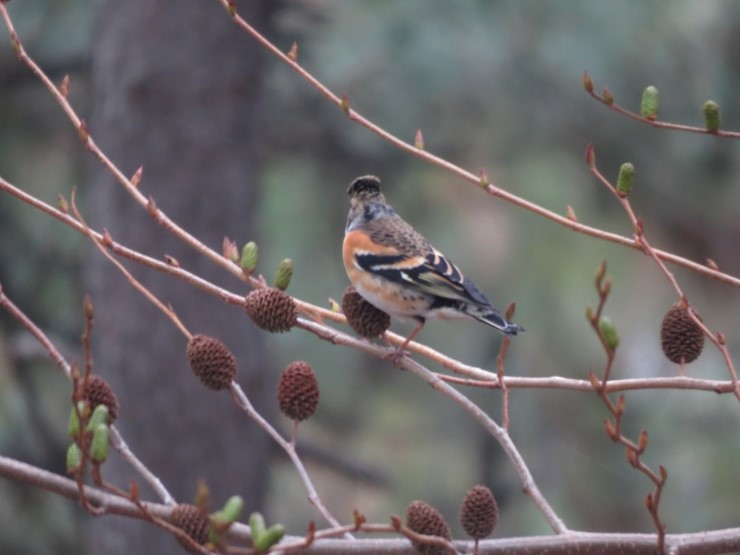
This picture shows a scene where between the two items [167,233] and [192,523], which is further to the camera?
[167,233]

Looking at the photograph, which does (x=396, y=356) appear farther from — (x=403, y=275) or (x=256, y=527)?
(x=256, y=527)

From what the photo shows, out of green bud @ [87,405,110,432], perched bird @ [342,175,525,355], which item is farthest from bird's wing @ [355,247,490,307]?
green bud @ [87,405,110,432]

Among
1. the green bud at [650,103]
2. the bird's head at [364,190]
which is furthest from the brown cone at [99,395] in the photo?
the bird's head at [364,190]

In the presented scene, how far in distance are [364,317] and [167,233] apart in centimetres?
415

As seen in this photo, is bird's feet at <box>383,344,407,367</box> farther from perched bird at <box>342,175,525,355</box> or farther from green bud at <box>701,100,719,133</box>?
green bud at <box>701,100,719,133</box>

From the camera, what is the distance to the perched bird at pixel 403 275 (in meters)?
3.39

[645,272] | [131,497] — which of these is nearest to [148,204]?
[131,497]

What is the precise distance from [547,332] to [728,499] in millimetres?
2058

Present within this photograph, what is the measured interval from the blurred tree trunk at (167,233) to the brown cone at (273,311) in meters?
4.43

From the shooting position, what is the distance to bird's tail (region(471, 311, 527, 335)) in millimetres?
3174

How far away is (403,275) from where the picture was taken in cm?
368

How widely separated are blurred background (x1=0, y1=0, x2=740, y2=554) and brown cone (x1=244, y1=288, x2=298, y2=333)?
151 inches

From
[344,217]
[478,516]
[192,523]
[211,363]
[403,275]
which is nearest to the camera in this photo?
[192,523]

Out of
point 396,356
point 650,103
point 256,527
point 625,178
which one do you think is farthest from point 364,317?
point 256,527
